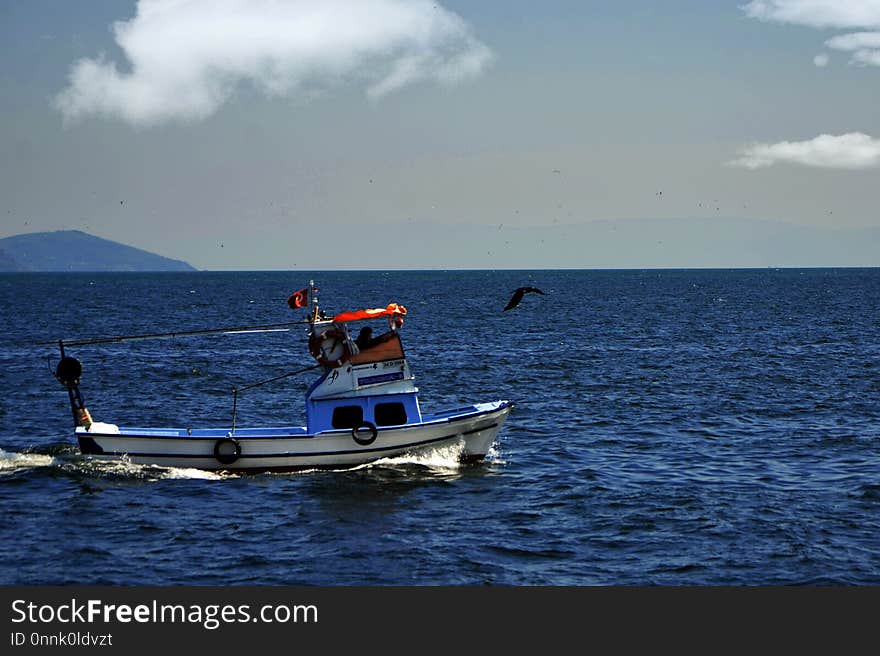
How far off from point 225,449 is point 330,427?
3.29m

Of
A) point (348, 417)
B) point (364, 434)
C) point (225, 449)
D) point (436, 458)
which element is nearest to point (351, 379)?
point (348, 417)

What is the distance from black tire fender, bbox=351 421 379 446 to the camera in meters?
31.6

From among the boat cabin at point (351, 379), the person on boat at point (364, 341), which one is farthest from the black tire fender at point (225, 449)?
the person on boat at point (364, 341)

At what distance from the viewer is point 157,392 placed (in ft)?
166

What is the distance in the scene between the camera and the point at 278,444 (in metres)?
31.4

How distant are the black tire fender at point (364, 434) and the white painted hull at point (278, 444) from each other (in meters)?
0.12

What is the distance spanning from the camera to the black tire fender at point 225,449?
1224 inches

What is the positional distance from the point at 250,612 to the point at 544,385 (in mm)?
35725

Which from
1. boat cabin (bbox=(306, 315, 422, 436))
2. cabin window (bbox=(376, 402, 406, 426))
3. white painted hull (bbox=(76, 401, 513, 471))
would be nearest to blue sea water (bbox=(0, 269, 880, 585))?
white painted hull (bbox=(76, 401, 513, 471))

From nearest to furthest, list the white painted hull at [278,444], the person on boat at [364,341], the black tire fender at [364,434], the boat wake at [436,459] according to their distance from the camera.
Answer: the white painted hull at [278,444]
the black tire fender at [364,434]
the person on boat at [364,341]
the boat wake at [436,459]

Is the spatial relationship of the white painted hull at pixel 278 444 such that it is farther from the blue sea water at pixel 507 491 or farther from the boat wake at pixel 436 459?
the blue sea water at pixel 507 491

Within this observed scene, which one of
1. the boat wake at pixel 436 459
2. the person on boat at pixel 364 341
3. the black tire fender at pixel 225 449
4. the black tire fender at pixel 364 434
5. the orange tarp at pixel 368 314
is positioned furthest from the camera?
the boat wake at pixel 436 459

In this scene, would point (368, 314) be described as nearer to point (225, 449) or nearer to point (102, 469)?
point (225, 449)

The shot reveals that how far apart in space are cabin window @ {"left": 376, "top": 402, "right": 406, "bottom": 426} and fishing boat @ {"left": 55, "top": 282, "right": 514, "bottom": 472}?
0.10 ft
